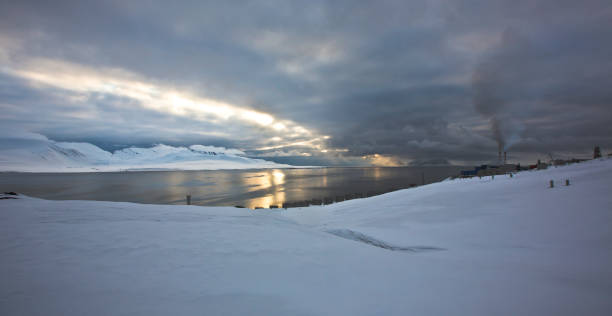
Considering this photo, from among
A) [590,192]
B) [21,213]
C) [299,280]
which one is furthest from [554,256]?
[21,213]

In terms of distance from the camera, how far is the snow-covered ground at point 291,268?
3.22 metres

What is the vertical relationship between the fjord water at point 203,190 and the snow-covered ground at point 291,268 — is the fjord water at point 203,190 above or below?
below

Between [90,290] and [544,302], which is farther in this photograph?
Result: [544,302]

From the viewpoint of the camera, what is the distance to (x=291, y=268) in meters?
4.45

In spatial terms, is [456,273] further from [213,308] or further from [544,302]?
[213,308]

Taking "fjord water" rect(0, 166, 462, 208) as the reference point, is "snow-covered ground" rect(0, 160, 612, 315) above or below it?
above

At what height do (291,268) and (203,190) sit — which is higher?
(291,268)

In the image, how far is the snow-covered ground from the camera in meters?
3.22

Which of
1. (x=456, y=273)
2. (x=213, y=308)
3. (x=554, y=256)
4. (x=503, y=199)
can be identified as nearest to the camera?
(x=213, y=308)

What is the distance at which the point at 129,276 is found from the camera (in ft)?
12.2

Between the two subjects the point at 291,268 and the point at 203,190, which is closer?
the point at 291,268

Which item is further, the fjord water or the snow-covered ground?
the fjord water

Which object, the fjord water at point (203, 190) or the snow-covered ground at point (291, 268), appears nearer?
the snow-covered ground at point (291, 268)

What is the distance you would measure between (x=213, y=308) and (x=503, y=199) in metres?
13.8
